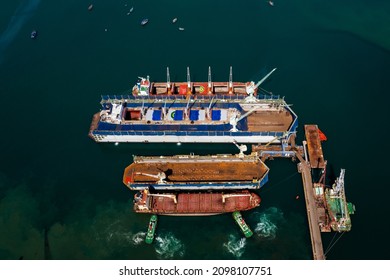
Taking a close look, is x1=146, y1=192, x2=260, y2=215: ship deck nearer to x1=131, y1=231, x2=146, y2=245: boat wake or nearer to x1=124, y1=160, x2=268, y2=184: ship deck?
x1=124, y1=160, x2=268, y2=184: ship deck

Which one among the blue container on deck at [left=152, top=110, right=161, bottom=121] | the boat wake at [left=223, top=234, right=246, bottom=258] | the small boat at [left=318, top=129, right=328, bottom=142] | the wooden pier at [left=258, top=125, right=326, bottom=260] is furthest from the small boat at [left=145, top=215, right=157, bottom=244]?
the small boat at [left=318, top=129, right=328, bottom=142]

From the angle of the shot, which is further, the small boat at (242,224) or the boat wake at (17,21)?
the boat wake at (17,21)

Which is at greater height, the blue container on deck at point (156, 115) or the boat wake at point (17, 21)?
the boat wake at point (17, 21)

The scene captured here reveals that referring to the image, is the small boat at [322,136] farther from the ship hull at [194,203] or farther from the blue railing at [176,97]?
the ship hull at [194,203]

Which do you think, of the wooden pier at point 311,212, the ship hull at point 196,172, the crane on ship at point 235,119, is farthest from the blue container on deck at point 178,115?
the wooden pier at point 311,212

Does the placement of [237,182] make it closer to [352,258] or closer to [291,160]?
[291,160]

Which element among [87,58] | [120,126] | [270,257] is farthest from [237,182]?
[87,58]
